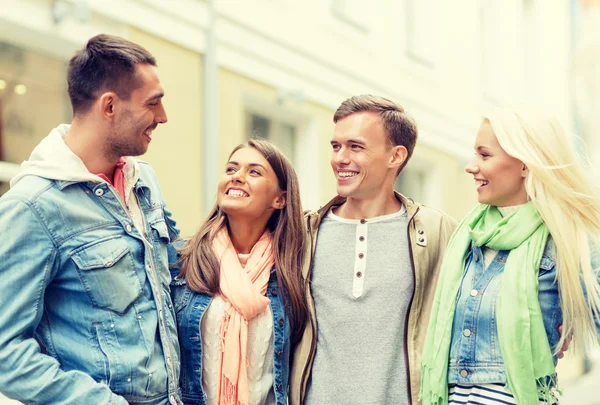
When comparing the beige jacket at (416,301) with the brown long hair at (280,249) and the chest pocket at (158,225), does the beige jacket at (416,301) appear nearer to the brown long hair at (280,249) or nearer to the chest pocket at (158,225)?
the brown long hair at (280,249)

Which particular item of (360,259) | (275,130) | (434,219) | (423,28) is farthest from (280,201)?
(423,28)

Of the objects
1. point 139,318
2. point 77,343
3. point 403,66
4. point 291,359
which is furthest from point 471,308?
point 403,66

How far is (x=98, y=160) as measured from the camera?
2719mm

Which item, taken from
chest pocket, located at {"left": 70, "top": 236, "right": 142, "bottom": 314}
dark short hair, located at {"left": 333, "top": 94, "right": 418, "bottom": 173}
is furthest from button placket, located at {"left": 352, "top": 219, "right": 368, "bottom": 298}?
chest pocket, located at {"left": 70, "top": 236, "right": 142, "bottom": 314}

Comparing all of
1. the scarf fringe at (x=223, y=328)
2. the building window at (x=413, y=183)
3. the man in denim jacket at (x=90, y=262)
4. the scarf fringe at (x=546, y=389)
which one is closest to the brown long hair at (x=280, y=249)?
the scarf fringe at (x=223, y=328)

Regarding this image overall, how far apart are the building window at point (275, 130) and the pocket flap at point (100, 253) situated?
4434 mm

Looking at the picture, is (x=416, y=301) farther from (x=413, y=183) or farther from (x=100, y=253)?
(x=413, y=183)

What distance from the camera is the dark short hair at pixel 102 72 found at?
8.89ft

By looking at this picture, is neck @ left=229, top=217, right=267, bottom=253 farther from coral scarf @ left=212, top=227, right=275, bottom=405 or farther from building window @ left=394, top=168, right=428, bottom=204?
building window @ left=394, top=168, right=428, bottom=204

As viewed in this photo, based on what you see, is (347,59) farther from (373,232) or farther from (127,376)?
(127,376)

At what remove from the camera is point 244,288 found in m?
3.16

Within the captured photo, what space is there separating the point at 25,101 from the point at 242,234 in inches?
97.2

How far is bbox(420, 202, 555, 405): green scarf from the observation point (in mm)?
2729

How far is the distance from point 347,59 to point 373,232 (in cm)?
512
